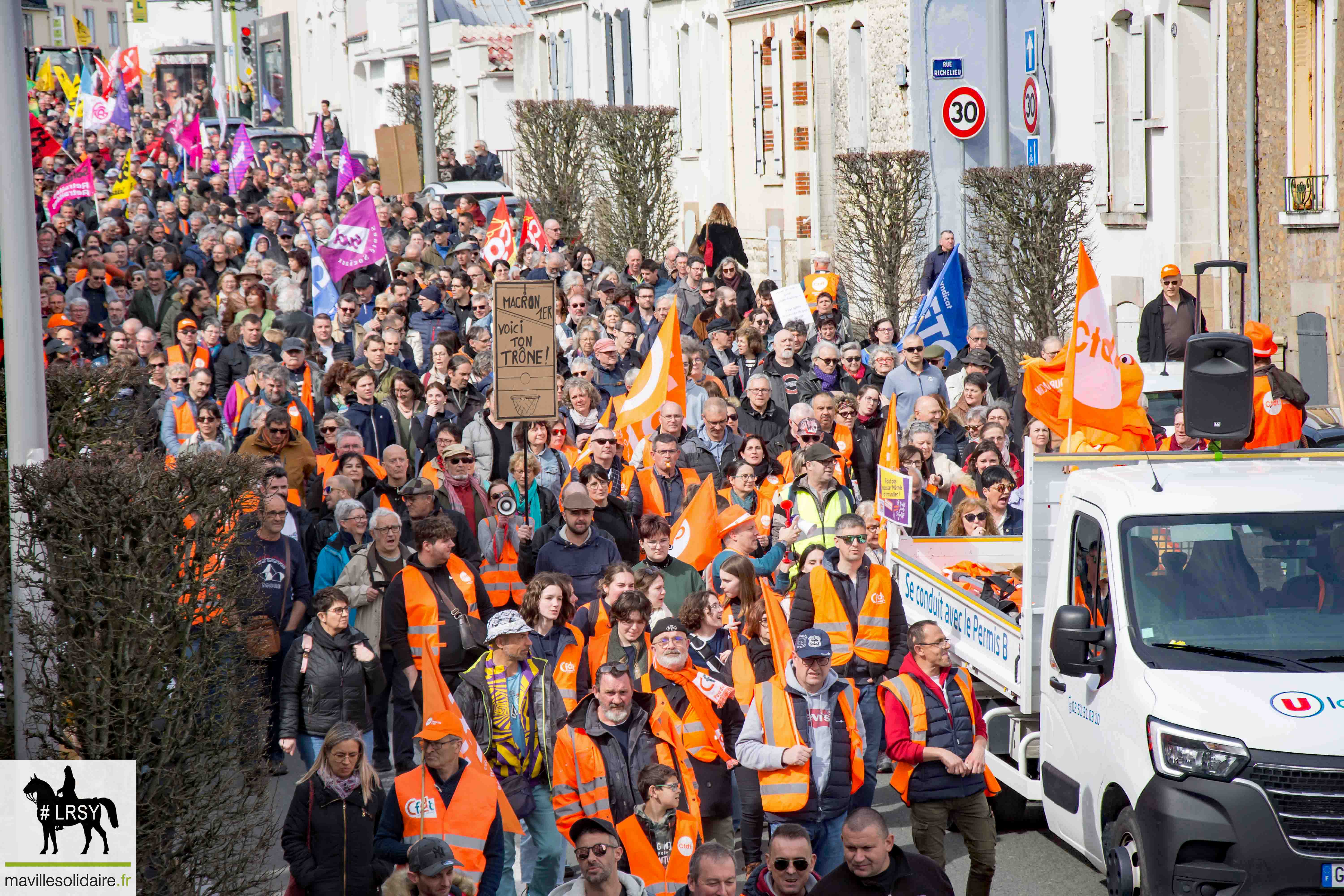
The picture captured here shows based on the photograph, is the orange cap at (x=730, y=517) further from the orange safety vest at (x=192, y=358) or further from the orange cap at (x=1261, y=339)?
the orange safety vest at (x=192, y=358)

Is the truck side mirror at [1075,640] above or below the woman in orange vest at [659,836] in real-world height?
above

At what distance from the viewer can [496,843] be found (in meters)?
7.68

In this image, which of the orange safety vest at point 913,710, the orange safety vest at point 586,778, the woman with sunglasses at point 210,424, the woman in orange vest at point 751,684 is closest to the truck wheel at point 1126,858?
the orange safety vest at point 913,710

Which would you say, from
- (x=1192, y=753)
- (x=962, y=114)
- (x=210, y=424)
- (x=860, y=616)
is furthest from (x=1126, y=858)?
(x=962, y=114)

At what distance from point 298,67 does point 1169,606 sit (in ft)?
231

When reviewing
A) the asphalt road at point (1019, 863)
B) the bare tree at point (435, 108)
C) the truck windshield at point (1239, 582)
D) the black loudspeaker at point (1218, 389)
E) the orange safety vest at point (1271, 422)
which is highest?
the bare tree at point (435, 108)

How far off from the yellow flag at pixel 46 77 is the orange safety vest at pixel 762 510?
175ft

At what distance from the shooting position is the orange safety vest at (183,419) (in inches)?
531

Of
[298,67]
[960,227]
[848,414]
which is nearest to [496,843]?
[848,414]

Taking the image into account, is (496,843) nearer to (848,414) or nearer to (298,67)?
(848,414)

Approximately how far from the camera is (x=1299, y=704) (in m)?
6.75

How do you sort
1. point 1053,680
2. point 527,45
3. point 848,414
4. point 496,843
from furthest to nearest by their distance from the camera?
point 527,45 → point 848,414 → point 1053,680 → point 496,843

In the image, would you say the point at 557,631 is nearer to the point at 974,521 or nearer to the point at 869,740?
the point at 869,740

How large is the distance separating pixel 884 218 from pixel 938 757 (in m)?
17.5
